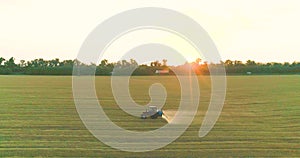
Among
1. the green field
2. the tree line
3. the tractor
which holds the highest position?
the tree line

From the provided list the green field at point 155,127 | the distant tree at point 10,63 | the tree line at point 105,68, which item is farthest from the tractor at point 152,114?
the distant tree at point 10,63

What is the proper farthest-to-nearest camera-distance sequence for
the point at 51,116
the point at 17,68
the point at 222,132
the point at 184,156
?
the point at 17,68 → the point at 51,116 → the point at 222,132 → the point at 184,156

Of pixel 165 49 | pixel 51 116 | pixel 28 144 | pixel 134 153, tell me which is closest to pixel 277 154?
pixel 134 153

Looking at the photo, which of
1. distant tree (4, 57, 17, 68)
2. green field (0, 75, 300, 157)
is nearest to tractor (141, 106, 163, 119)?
green field (0, 75, 300, 157)

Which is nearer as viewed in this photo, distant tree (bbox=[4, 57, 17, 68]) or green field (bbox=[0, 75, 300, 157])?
green field (bbox=[0, 75, 300, 157])

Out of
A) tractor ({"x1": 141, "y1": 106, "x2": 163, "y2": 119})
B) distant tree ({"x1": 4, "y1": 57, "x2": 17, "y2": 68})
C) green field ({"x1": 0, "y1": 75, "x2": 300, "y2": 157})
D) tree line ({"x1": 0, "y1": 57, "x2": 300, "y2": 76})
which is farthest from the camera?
Result: distant tree ({"x1": 4, "y1": 57, "x2": 17, "y2": 68})

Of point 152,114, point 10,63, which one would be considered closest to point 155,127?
point 152,114

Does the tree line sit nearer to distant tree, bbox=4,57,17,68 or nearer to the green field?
distant tree, bbox=4,57,17,68

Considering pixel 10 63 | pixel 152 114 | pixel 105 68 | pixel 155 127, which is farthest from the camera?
pixel 10 63

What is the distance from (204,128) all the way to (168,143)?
2.53 m

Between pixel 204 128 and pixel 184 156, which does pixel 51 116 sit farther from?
pixel 184 156

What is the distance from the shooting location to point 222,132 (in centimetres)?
1279

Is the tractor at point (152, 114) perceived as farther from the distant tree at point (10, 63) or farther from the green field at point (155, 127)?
the distant tree at point (10, 63)

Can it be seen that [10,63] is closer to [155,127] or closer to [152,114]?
[152,114]
